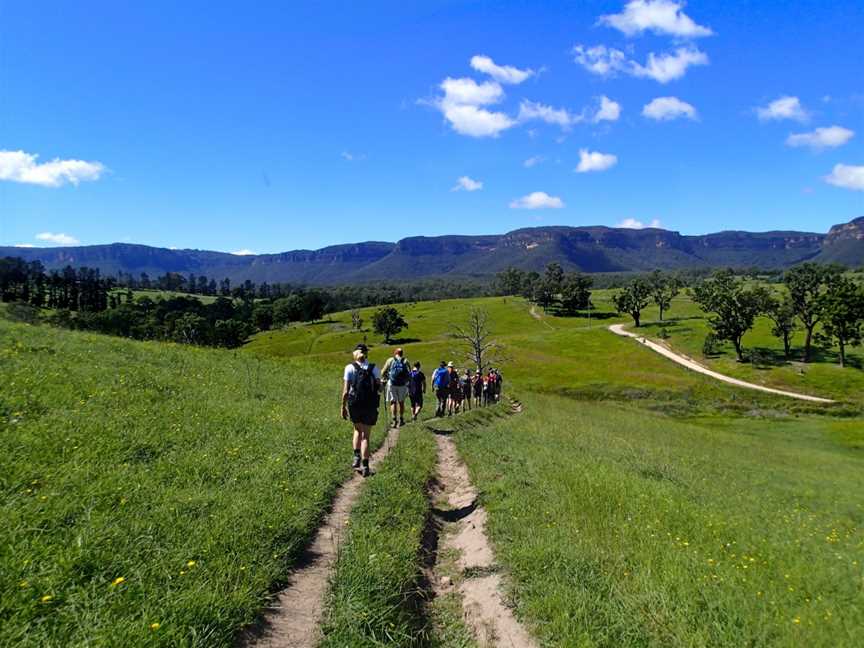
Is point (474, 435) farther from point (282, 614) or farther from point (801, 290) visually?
point (801, 290)

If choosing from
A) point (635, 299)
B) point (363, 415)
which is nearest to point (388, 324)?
point (635, 299)

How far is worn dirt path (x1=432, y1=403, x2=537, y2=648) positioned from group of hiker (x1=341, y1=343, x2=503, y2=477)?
2.43 m

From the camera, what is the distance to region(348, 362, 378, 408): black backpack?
39.8ft

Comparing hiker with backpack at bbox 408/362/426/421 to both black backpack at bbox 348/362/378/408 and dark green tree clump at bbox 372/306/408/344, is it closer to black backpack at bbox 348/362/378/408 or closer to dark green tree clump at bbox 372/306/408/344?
black backpack at bbox 348/362/378/408

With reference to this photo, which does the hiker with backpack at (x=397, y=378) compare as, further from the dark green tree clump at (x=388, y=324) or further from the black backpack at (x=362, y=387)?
the dark green tree clump at (x=388, y=324)

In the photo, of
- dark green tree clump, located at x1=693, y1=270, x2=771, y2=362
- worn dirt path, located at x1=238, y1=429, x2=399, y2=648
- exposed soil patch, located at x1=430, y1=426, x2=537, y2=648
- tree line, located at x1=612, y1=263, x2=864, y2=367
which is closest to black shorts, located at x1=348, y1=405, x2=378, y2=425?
exposed soil patch, located at x1=430, y1=426, x2=537, y2=648

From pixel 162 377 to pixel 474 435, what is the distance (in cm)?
1154

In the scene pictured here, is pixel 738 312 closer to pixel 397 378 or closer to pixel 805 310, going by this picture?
pixel 805 310

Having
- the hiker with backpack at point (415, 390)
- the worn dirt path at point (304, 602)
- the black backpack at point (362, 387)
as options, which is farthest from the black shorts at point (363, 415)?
the hiker with backpack at point (415, 390)

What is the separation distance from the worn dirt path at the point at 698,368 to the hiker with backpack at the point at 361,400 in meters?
76.3

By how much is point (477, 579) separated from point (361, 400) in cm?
517

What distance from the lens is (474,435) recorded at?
803 inches

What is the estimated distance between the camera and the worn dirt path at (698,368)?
235 ft

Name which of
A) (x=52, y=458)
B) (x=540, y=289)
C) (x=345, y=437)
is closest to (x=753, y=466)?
(x=345, y=437)
